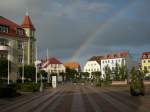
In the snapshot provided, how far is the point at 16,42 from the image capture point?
109438 millimetres

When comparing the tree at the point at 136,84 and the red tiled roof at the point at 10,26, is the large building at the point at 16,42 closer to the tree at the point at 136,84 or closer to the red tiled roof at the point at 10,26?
the red tiled roof at the point at 10,26

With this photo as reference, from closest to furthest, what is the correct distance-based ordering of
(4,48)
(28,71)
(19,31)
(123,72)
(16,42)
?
(4,48)
(28,71)
(16,42)
(19,31)
(123,72)

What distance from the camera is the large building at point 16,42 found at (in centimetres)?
10338

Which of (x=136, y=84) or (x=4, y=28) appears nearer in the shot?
(x=136, y=84)

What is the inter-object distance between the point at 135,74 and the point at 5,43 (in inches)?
2477

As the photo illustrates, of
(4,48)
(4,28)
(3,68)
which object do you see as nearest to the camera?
(3,68)

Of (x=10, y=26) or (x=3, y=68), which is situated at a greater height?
(x=10, y=26)

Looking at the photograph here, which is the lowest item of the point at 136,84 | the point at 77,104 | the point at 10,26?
the point at 77,104

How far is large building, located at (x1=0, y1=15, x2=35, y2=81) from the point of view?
103 meters

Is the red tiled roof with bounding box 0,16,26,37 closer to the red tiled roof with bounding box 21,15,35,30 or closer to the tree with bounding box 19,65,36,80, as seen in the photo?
the red tiled roof with bounding box 21,15,35,30

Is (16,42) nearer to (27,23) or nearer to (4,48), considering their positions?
(4,48)

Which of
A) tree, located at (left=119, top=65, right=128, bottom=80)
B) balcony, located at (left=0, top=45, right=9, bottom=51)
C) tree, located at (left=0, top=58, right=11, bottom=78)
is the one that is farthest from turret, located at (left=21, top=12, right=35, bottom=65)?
tree, located at (left=119, top=65, right=128, bottom=80)

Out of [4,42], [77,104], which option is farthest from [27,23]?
[77,104]

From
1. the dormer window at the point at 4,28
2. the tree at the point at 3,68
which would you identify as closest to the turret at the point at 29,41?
the dormer window at the point at 4,28
